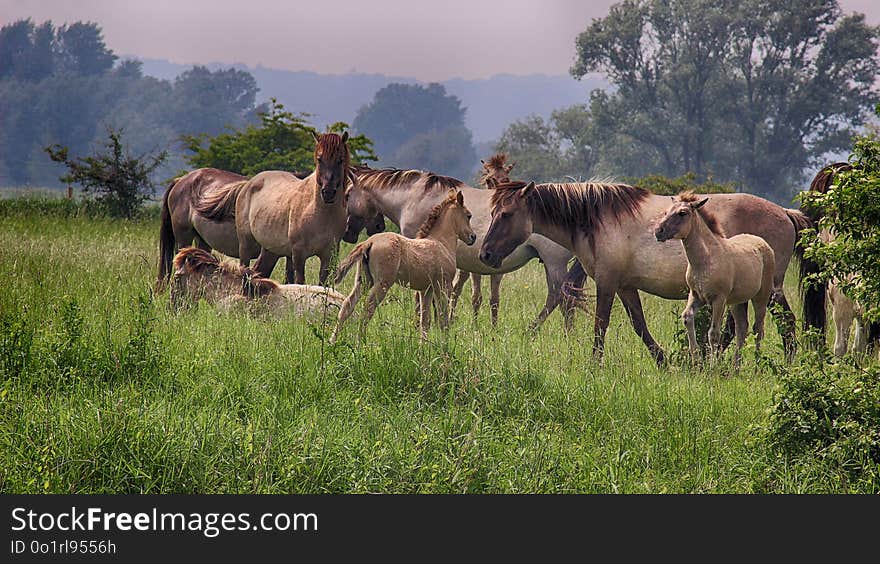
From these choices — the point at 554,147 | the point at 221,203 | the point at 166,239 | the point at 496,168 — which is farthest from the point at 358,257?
the point at 554,147

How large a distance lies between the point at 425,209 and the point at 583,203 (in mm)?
2720

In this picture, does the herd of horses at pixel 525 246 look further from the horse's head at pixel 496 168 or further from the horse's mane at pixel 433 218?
the horse's head at pixel 496 168

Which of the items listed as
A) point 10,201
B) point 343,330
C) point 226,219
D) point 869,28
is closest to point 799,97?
point 869,28

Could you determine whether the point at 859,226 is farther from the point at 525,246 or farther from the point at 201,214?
the point at 201,214

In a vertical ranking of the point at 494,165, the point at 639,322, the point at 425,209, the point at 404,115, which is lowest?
the point at 639,322

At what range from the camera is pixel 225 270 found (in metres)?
10.1

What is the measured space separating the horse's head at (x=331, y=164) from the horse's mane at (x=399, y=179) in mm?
916

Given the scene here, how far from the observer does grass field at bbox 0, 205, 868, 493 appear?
536 cm

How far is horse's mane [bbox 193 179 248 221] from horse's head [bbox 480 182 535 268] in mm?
4848

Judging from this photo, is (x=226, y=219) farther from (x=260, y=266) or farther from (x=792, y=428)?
(x=792, y=428)

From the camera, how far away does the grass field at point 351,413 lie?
5.36 meters

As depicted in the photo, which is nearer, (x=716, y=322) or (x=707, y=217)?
(x=716, y=322)

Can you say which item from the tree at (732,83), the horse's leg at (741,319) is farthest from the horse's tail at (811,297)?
the tree at (732,83)

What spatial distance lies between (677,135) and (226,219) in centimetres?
5385
